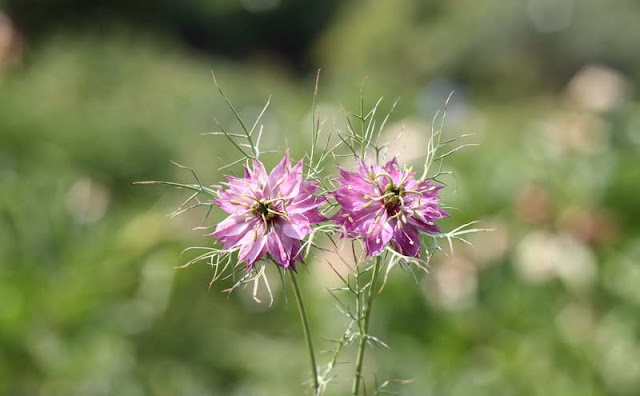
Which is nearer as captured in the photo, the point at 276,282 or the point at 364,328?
the point at 364,328

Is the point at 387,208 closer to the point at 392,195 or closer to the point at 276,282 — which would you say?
the point at 392,195

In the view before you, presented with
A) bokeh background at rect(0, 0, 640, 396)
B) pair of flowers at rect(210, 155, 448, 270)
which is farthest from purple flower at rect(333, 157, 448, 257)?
bokeh background at rect(0, 0, 640, 396)

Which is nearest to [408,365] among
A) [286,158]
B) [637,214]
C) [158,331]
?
[158,331]

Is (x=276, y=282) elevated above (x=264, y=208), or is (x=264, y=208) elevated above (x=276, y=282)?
(x=276, y=282)

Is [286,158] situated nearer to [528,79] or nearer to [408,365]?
[408,365]

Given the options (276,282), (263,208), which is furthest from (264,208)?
(276,282)

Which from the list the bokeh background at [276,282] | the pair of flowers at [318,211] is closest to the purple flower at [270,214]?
the pair of flowers at [318,211]
